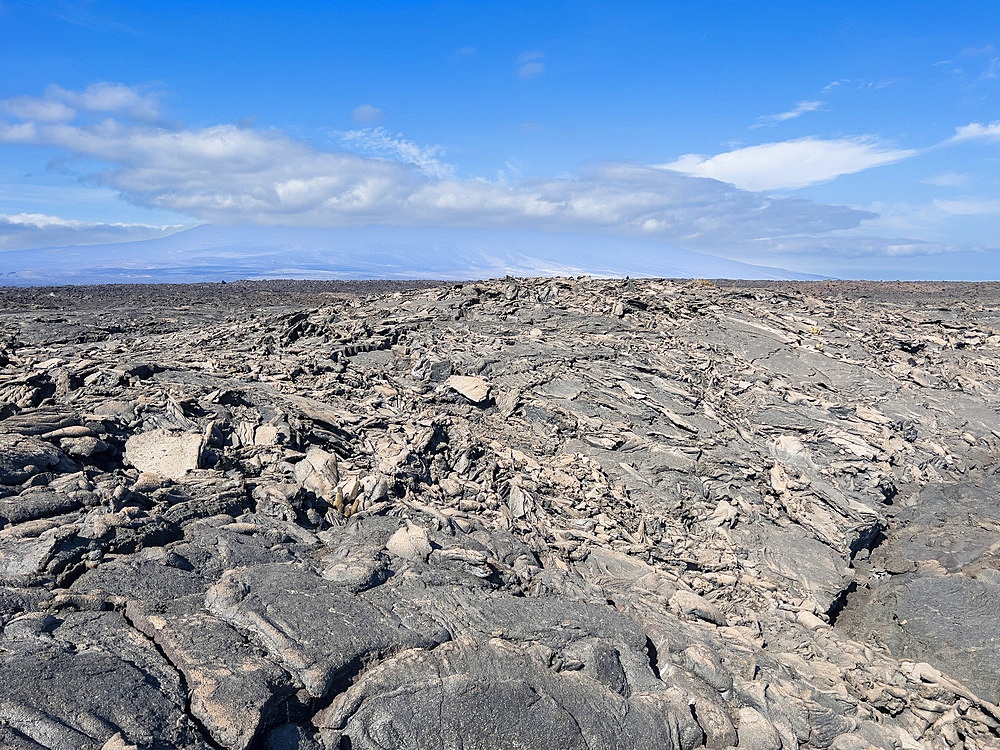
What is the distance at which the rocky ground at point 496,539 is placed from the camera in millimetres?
4227

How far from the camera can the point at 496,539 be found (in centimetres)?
691

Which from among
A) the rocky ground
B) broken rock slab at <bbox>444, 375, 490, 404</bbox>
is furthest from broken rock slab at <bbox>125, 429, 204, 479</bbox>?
broken rock slab at <bbox>444, 375, 490, 404</bbox>

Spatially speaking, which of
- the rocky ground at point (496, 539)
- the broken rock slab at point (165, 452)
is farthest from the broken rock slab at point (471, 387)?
the broken rock slab at point (165, 452)

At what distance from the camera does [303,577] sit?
5.31 meters

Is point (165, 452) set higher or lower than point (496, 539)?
higher

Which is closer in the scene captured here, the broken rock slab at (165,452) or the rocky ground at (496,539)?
the rocky ground at (496,539)

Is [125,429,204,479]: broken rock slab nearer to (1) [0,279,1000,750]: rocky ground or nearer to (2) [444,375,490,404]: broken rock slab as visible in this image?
(1) [0,279,1000,750]: rocky ground

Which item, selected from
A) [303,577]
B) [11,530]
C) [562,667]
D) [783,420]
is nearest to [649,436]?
[783,420]

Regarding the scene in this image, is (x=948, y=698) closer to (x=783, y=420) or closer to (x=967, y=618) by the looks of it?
(x=967, y=618)

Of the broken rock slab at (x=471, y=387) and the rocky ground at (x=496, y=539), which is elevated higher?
the broken rock slab at (x=471, y=387)

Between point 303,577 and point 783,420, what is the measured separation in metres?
9.29

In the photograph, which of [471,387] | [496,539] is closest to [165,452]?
[496,539]

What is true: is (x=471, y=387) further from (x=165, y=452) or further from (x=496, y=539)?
(x=165, y=452)

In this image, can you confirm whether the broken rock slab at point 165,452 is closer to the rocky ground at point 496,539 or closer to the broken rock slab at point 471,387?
the rocky ground at point 496,539
